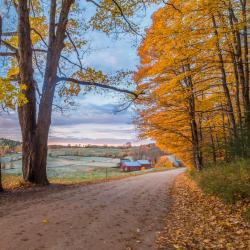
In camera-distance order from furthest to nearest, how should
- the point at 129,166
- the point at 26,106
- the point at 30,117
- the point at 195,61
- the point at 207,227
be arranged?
the point at 129,166 → the point at 30,117 → the point at 26,106 → the point at 195,61 → the point at 207,227

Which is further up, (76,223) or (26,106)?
(26,106)

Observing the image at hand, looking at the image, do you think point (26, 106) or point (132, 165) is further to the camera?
point (132, 165)

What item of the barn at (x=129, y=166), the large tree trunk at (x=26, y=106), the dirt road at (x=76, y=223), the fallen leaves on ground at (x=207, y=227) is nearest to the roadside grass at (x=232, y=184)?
the fallen leaves on ground at (x=207, y=227)

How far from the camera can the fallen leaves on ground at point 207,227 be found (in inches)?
213

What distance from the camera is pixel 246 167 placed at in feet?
28.8

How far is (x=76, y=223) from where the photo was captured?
236 inches

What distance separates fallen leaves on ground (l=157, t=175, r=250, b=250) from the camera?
5.40 meters

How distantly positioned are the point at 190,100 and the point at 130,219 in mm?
10226

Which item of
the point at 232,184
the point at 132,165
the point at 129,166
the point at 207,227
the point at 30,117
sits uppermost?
the point at 30,117

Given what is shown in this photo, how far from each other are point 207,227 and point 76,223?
2.97 meters

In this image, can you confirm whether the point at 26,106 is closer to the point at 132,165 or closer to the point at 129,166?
the point at 129,166

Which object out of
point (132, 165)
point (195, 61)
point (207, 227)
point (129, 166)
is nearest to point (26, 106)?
point (195, 61)

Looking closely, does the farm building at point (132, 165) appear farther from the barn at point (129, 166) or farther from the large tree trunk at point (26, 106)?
the large tree trunk at point (26, 106)

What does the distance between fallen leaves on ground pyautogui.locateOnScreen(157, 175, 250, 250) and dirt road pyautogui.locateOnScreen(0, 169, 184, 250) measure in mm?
338
